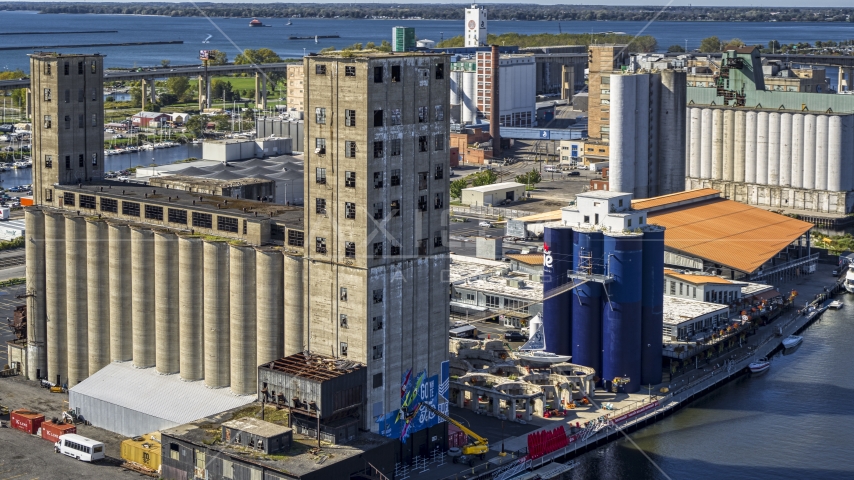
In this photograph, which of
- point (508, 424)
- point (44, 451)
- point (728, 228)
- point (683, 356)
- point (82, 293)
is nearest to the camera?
point (44, 451)

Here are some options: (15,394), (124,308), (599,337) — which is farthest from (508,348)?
(15,394)

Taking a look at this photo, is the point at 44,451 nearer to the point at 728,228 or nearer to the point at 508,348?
the point at 508,348

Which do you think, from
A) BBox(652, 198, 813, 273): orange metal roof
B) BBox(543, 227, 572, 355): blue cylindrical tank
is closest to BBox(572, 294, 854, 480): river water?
BBox(543, 227, 572, 355): blue cylindrical tank

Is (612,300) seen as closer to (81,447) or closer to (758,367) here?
(758,367)

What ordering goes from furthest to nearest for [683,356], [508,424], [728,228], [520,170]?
Answer: [520,170] → [728,228] → [683,356] → [508,424]

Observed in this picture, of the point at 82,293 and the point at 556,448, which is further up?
the point at 82,293

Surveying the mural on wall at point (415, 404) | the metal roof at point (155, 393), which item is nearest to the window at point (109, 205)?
the metal roof at point (155, 393)

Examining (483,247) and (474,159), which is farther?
(474,159)
